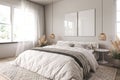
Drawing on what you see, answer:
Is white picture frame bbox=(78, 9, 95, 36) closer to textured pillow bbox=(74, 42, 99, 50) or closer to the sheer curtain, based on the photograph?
textured pillow bbox=(74, 42, 99, 50)

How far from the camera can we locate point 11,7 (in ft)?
15.6

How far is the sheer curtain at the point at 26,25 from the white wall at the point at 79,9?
0.74 m

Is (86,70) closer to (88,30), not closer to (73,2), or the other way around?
(88,30)

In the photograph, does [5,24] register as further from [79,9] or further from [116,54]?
[116,54]

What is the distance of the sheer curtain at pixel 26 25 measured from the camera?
4973mm

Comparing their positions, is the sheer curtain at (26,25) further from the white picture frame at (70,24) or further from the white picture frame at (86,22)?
the white picture frame at (86,22)

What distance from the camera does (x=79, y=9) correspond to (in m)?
4.66

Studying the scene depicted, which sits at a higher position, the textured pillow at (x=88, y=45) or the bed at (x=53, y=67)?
the textured pillow at (x=88, y=45)

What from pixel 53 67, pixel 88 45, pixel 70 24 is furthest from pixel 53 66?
pixel 70 24

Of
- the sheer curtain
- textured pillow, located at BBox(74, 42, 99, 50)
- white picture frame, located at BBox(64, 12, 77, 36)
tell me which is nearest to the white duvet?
textured pillow, located at BBox(74, 42, 99, 50)

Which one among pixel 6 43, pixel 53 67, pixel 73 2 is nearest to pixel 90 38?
pixel 73 2

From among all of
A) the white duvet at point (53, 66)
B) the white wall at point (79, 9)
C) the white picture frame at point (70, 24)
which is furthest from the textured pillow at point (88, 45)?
the white duvet at point (53, 66)

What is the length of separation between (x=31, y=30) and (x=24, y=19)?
2.20 feet

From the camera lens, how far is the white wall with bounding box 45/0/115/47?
12.8 ft
